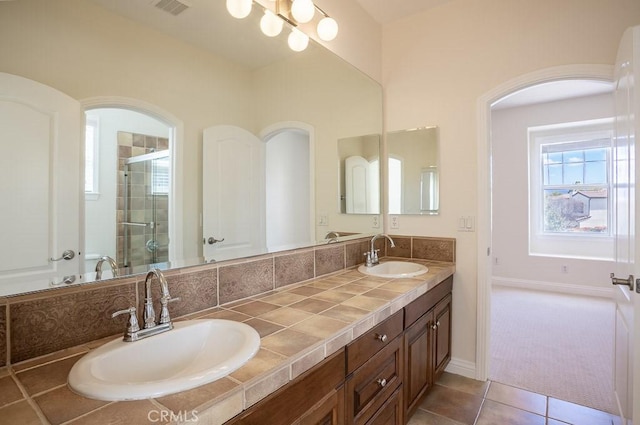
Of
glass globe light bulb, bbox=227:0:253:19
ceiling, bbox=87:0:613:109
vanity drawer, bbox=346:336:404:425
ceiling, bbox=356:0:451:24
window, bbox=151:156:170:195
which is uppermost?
ceiling, bbox=356:0:451:24

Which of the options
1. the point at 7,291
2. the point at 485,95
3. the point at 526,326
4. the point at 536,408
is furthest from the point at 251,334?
the point at 526,326

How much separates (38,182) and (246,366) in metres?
Answer: 0.82

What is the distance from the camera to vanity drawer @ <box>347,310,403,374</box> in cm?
125

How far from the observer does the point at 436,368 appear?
2.19m

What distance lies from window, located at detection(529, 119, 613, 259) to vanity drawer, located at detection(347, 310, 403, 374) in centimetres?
457

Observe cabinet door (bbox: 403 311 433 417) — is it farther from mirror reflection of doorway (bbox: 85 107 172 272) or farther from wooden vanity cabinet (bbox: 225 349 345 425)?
mirror reflection of doorway (bbox: 85 107 172 272)

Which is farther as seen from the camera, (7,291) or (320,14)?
(320,14)

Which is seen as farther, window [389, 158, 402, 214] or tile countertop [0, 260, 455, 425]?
window [389, 158, 402, 214]

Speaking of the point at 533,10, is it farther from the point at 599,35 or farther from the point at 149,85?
the point at 149,85

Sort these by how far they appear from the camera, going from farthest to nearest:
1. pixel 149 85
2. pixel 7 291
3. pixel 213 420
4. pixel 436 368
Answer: pixel 436 368
pixel 149 85
pixel 7 291
pixel 213 420

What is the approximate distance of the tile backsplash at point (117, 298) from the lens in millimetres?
928

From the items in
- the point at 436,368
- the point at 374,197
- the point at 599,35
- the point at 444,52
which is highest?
the point at 444,52

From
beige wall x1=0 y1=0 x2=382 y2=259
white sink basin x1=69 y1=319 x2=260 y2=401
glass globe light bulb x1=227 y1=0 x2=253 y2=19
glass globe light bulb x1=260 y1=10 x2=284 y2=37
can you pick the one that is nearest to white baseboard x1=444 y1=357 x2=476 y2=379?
beige wall x1=0 y1=0 x2=382 y2=259

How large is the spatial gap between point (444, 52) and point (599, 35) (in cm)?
93
